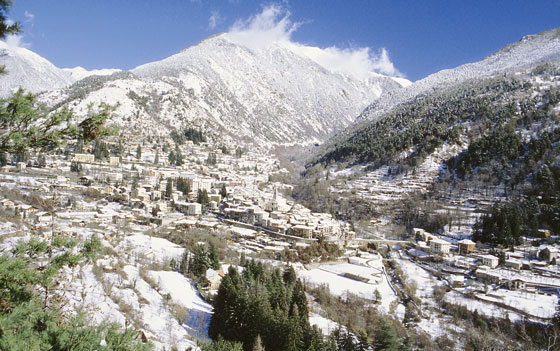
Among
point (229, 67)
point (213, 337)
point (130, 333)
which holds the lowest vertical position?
point (213, 337)

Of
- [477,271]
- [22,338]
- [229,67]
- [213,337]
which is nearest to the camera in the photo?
[22,338]

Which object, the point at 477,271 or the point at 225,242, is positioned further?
the point at 225,242

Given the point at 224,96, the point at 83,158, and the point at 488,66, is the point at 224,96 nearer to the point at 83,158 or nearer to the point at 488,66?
the point at 83,158

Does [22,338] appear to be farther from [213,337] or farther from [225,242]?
[225,242]

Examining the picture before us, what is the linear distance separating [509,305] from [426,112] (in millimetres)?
62995

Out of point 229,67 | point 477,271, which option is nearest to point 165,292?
point 477,271

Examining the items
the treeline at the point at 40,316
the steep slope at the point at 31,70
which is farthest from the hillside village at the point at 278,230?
the steep slope at the point at 31,70

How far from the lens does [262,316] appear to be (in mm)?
13680

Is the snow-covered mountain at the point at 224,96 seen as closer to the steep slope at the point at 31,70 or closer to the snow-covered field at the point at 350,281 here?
the snow-covered field at the point at 350,281

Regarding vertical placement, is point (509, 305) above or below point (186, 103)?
below

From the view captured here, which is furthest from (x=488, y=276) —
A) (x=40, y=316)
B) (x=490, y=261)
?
(x=40, y=316)

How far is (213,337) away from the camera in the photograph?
563 inches

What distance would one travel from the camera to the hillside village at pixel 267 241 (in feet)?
64.2

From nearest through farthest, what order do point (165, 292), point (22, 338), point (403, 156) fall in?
point (22, 338) < point (165, 292) < point (403, 156)
